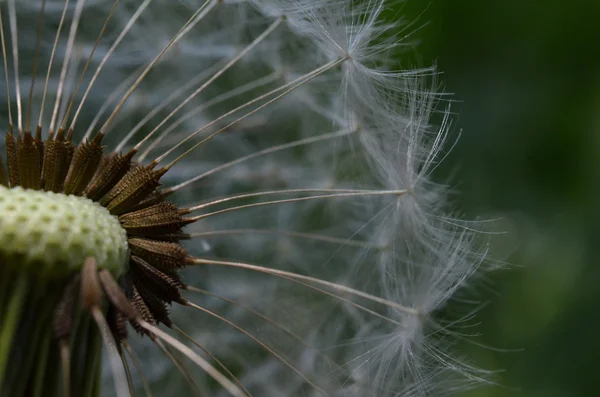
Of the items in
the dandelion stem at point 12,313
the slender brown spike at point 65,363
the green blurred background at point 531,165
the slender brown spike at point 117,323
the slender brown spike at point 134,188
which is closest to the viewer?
the slender brown spike at point 65,363

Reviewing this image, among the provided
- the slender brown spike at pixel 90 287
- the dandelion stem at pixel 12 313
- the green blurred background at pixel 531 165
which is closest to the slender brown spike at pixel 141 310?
the slender brown spike at pixel 90 287

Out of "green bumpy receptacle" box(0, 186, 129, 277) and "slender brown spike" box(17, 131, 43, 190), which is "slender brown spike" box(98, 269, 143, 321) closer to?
"green bumpy receptacle" box(0, 186, 129, 277)

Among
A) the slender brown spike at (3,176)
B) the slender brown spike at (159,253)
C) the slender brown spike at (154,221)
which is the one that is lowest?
the slender brown spike at (159,253)

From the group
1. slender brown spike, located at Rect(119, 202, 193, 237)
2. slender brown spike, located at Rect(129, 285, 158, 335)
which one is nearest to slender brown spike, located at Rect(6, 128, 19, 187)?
slender brown spike, located at Rect(119, 202, 193, 237)

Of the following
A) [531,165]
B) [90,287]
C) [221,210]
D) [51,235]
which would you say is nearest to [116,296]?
[90,287]

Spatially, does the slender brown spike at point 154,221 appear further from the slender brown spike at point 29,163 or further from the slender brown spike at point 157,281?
the slender brown spike at point 29,163

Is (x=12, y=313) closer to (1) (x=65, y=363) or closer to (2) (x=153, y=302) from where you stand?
(1) (x=65, y=363)

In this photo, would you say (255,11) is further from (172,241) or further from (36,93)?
(172,241)

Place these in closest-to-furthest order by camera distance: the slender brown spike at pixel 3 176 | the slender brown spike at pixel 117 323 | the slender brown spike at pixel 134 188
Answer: the slender brown spike at pixel 117 323 → the slender brown spike at pixel 3 176 → the slender brown spike at pixel 134 188
